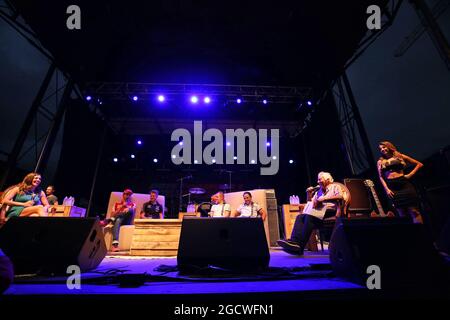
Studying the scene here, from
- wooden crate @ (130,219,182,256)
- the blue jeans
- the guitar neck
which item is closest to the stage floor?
wooden crate @ (130,219,182,256)

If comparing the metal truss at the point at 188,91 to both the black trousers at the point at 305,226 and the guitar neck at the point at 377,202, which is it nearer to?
the guitar neck at the point at 377,202

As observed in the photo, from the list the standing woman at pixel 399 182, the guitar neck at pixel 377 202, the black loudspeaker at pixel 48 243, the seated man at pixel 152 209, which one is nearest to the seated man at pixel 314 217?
the standing woman at pixel 399 182

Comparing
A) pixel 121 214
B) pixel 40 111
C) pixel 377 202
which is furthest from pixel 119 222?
pixel 377 202

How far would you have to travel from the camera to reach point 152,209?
16.7 ft

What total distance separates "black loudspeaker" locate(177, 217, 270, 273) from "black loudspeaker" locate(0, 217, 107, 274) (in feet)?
2.52

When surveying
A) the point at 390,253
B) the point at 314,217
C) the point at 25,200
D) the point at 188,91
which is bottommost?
the point at 390,253

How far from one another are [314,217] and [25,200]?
4.44m

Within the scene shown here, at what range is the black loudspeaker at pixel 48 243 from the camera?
164 centimetres

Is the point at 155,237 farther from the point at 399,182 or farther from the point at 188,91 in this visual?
the point at 188,91

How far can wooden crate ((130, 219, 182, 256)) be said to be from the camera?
3475mm

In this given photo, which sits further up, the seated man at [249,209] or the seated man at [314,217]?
the seated man at [249,209]

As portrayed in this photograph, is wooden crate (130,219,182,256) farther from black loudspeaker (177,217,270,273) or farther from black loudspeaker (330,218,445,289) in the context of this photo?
black loudspeaker (330,218,445,289)

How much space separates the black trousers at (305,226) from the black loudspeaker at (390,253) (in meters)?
1.56
